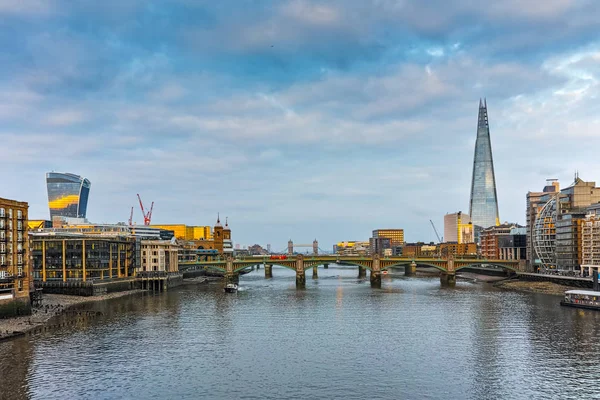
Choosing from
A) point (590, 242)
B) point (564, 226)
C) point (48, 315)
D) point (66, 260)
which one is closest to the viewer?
point (48, 315)

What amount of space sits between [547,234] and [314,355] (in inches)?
5859

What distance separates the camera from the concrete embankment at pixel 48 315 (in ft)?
293

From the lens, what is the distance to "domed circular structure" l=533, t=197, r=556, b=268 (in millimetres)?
194500

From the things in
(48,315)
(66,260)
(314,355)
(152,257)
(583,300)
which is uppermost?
(66,260)

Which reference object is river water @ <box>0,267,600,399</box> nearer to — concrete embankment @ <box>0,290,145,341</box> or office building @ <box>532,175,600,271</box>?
concrete embankment @ <box>0,290,145,341</box>

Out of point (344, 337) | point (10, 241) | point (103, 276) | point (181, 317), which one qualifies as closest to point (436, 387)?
point (344, 337)

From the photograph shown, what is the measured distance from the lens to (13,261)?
10362cm

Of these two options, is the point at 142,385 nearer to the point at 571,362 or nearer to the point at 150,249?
the point at 571,362

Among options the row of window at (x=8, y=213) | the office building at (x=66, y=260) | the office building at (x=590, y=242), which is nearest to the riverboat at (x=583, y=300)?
the office building at (x=590, y=242)

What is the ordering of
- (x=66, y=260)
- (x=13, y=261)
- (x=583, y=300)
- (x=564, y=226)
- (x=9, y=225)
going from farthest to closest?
(x=564, y=226), (x=66, y=260), (x=583, y=300), (x=13, y=261), (x=9, y=225)

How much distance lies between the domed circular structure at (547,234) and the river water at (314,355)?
7907cm

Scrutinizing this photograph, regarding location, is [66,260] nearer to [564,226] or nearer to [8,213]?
[8,213]

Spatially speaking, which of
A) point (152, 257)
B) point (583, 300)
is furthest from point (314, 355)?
point (152, 257)

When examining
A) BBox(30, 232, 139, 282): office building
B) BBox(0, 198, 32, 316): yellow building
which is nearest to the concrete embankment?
BBox(0, 198, 32, 316): yellow building
